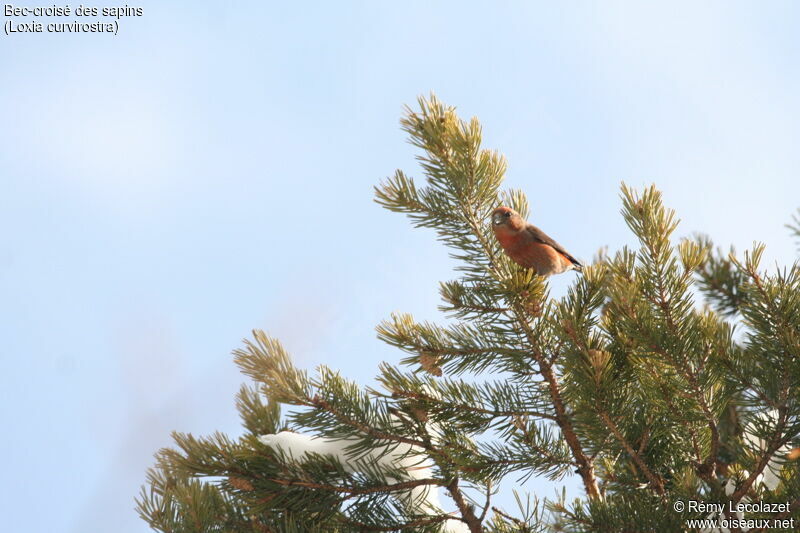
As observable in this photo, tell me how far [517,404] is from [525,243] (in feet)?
2.13

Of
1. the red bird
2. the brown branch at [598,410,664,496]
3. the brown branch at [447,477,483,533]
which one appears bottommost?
the brown branch at [447,477,483,533]

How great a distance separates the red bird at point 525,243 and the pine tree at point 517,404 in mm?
76

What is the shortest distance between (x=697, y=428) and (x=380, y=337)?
111 cm

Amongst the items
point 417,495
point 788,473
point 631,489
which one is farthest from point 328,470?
point 788,473

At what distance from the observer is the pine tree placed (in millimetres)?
2389

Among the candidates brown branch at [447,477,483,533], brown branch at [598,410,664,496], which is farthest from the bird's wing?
brown branch at [447,477,483,533]

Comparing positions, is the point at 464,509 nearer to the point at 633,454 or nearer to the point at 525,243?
the point at 633,454

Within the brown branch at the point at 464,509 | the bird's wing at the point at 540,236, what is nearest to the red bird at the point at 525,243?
the bird's wing at the point at 540,236

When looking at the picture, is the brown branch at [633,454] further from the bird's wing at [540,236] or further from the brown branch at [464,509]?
the bird's wing at [540,236]

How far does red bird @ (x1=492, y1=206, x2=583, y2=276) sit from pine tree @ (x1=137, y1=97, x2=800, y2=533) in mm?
76

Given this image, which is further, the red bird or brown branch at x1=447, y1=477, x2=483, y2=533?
the red bird

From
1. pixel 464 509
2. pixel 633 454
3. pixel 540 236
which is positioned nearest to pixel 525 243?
pixel 540 236

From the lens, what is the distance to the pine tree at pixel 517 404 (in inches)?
94.0

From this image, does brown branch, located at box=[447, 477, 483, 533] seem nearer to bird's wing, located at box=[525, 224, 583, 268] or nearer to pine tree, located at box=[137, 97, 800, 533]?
pine tree, located at box=[137, 97, 800, 533]
